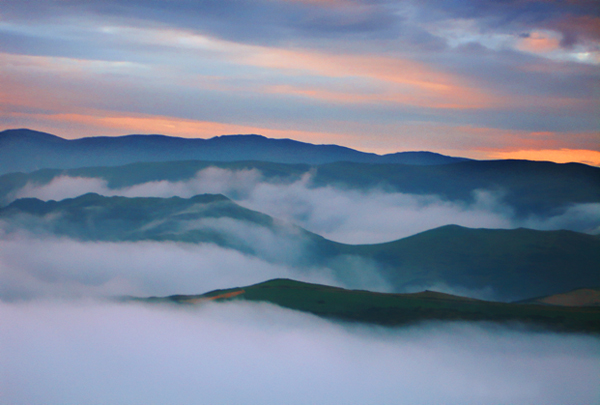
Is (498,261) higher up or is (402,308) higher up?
(498,261)

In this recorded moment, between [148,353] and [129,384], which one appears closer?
[129,384]

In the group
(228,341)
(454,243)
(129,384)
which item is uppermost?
(454,243)

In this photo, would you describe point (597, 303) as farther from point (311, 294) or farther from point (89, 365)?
point (89, 365)

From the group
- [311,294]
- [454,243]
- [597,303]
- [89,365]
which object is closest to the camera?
[89,365]

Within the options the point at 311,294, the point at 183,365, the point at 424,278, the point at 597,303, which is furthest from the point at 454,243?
the point at 183,365

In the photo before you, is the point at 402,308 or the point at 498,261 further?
the point at 498,261

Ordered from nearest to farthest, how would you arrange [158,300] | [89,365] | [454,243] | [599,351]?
[599,351] → [89,365] → [158,300] → [454,243]

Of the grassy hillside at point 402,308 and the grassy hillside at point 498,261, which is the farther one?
the grassy hillside at point 498,261

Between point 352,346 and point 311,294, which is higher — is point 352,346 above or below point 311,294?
below
